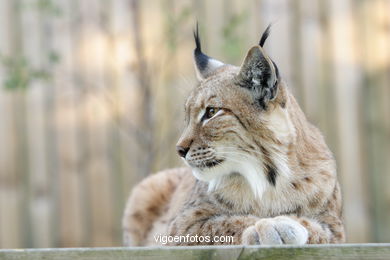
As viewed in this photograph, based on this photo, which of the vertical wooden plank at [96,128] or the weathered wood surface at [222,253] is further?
the vertical wooden plank at [96,128]

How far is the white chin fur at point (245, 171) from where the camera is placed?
157 inches

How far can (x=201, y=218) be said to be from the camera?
162 inches

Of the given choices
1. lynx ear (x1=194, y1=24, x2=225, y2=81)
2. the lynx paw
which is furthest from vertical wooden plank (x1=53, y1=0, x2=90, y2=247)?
the lynx paw

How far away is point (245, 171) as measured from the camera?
4016mm

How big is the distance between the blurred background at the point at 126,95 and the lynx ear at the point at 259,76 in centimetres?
297

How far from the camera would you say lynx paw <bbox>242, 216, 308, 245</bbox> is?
352cm

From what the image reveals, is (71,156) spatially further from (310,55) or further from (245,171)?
(245,171)

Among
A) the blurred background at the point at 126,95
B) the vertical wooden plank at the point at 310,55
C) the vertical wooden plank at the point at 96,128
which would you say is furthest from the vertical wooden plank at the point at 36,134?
the vertical wooden plank at the point at 310,55

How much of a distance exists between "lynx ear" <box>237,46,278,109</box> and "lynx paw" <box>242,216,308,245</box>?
672mm

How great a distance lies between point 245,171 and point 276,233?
560mm

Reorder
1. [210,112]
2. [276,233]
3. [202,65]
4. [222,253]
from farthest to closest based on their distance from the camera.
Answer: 1. [202,65]
2. [210,112]
3. [276,233]
4. [222,253]

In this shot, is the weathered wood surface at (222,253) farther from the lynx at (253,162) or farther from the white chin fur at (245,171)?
the white chin fur at (245,171)

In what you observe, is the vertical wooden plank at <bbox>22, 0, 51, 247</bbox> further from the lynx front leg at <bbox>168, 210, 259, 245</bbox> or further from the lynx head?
the lynx head

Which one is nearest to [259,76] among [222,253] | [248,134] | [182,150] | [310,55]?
[248,134]
